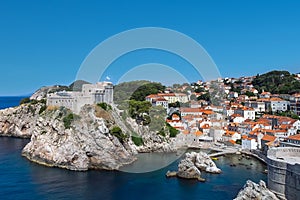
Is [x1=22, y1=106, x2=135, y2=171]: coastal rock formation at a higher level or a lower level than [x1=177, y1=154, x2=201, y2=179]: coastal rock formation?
higher

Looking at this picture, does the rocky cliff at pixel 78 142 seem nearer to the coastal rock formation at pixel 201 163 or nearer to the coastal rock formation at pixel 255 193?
the coastal rock formation at pixel 201 163

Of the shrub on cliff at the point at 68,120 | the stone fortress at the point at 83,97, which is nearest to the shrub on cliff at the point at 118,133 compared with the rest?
the shrub on cliff at the point at 68,120

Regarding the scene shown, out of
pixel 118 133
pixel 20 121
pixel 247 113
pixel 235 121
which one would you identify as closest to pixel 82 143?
pixel 118 133

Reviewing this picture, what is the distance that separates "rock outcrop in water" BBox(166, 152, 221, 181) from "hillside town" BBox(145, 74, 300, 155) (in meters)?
5.47

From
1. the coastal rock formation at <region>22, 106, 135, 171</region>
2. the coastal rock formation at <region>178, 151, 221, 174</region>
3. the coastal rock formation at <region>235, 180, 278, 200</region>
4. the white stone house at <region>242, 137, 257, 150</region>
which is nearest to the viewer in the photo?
the coastal rock formation at <region>235, 180, 278, 200</region>

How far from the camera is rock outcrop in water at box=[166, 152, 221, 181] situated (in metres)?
16.9

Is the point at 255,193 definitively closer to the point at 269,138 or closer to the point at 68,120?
the point at 269,138

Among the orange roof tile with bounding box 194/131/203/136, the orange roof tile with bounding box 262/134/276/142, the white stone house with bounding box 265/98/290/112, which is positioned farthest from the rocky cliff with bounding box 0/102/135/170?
the white stone house with bounding box 265/98/290/112

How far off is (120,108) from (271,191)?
1648 centimetres

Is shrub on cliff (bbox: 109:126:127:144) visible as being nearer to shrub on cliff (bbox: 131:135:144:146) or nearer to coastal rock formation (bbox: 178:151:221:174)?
Result: shrub on cliff (bbox: 131:135:144:146)

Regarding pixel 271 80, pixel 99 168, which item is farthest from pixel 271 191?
pixel 271 80

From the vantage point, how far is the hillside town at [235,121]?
24047 mm

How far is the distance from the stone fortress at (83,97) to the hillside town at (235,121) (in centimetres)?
669

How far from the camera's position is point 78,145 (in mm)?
19344
